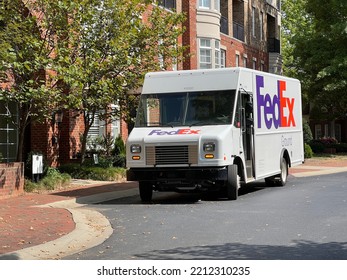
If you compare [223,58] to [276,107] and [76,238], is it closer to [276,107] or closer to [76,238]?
[276,107]

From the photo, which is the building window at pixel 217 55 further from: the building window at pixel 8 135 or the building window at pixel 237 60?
the building window at pixel 8 135

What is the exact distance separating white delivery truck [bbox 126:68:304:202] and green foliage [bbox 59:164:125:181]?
210 inches

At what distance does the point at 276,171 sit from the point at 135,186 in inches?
167

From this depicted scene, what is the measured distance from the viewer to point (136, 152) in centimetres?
1410

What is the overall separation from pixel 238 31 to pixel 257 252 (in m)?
32.9

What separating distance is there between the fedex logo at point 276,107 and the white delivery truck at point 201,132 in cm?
5

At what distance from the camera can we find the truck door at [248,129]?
15.0 m

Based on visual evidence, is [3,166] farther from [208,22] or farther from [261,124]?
[208,22]

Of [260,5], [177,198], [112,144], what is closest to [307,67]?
[260,5]

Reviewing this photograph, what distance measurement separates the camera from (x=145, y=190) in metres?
14.7

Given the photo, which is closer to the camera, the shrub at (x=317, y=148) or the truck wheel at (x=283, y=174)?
the truck wheel at (x=283, y=174)

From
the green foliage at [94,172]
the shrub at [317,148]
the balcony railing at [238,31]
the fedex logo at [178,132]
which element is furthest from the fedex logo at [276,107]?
the shrub at [317,148]

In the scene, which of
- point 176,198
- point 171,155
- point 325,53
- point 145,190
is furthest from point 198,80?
point 325,53

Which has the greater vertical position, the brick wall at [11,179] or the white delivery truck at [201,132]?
the white delivery truck at [201,132]
